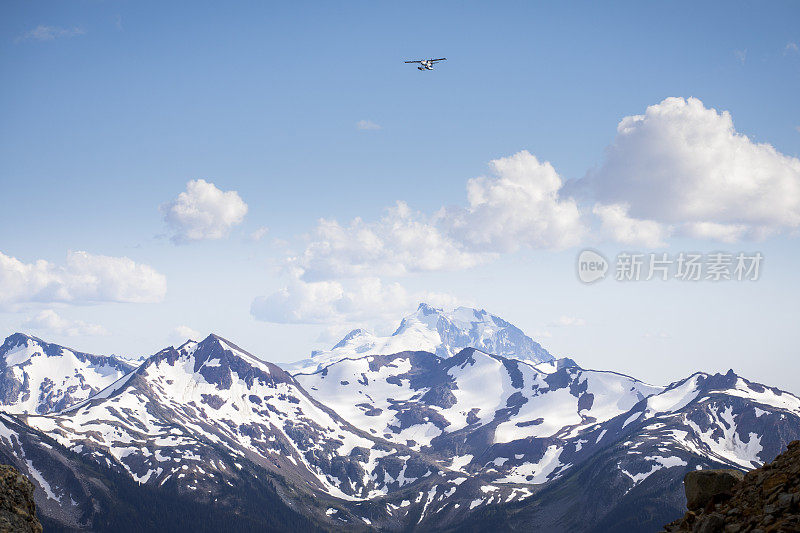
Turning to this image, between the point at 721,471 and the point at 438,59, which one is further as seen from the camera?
the point at 438,59

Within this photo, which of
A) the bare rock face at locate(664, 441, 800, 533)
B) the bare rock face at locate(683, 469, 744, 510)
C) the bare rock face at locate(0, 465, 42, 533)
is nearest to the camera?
the bare rock face at locate(664, 441, 800, 533)

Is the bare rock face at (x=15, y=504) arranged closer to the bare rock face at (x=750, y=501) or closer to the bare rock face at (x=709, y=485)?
the bare rock face at (x=750, y=501)

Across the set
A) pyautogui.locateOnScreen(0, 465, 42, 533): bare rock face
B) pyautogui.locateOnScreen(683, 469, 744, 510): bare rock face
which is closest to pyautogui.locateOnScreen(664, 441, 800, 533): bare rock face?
pyautogui.locateOnScreen(683, 469, 744, 510): bare rock face

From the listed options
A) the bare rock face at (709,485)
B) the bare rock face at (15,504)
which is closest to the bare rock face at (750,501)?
the bare rock face at (709,485)

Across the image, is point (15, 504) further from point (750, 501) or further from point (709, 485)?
point (750, 501)

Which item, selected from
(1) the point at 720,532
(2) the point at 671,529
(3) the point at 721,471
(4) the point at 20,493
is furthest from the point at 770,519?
(4) the point at 20,493

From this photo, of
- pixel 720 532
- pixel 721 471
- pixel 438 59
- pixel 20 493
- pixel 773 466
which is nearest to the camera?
pixel 720 532

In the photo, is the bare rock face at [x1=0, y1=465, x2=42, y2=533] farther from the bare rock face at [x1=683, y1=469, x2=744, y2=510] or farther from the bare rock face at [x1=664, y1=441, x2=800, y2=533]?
the bare rock face at [x1=683, y1=469, x2=744, y2=510]

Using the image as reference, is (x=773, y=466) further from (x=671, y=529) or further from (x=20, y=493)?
(x=20, y=493)
